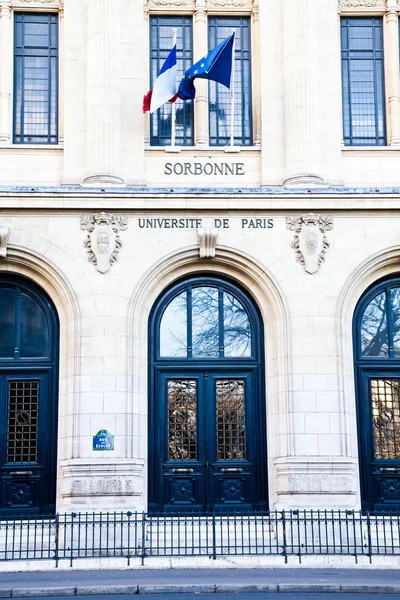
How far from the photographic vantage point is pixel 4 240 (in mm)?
25906

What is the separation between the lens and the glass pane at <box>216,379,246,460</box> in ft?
Result: 86.5

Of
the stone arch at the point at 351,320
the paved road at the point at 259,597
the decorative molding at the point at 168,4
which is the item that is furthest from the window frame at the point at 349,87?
the paved road at the point at 259,597

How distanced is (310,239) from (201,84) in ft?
17.0

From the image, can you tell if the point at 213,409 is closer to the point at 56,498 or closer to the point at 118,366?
the point at 118,366

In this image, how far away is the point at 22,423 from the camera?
2616cm

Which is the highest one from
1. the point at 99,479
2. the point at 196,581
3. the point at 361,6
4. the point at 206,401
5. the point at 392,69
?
the point at 361,6

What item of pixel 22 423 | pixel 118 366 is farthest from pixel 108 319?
pixel 22 423

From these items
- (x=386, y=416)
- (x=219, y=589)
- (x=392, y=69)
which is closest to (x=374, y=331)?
(x=386, y=416)

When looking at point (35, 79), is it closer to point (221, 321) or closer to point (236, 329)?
point (221, 321)

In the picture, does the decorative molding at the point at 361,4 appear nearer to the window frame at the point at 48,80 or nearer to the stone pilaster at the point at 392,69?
the stone pilaster at the point at 392,69

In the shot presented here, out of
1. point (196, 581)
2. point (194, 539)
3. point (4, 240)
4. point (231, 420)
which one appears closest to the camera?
point (196, 581)

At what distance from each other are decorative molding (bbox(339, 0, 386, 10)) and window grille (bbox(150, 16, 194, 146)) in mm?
4134

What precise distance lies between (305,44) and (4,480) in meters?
13.4

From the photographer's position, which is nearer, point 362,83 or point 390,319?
point 390,319
